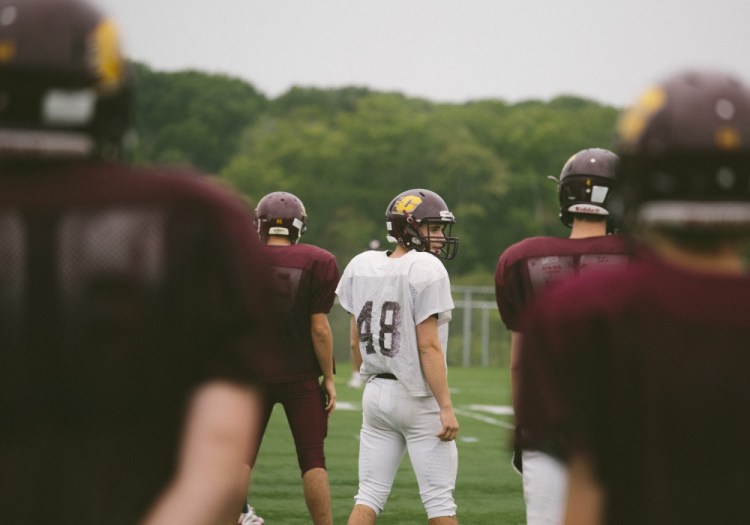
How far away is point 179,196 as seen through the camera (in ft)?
6.13

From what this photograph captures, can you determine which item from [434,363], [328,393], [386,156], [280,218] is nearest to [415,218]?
[280,218]

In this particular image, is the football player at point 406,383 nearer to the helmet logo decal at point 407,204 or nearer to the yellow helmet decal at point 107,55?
the helmet logo decal at point 407,204

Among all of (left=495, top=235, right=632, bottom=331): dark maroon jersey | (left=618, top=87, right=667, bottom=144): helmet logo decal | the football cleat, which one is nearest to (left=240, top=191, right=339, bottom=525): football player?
the football cleat

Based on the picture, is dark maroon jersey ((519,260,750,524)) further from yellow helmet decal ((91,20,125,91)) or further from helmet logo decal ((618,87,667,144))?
yellow helmet decal ((91,20,125,91))

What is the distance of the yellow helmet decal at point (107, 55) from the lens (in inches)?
75.4

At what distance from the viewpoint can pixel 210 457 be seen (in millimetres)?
1864

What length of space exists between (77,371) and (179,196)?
0.30 metres

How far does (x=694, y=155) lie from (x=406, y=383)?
4.73 meters

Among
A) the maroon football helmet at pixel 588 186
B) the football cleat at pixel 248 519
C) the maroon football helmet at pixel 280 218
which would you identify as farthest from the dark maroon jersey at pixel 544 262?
the football cleat at pixel 248 519

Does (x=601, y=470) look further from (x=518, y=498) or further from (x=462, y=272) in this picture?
(x=462, y=272)

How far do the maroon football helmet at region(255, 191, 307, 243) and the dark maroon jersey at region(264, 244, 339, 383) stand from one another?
203 millimetres

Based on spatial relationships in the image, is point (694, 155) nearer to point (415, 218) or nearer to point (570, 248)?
point (570, 248)

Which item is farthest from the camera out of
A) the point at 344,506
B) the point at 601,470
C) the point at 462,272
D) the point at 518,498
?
the point at 462,272

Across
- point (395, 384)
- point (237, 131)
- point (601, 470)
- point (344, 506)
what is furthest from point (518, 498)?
point (237, 131)
